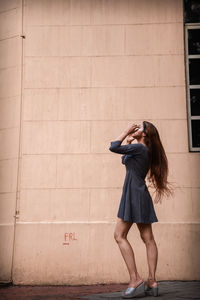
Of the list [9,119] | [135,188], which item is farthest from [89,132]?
[135,188]

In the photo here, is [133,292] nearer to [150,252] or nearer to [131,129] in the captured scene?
[150,252]

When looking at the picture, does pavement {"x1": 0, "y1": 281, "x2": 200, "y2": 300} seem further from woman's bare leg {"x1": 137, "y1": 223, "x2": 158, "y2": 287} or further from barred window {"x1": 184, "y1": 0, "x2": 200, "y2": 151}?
barred window {"x1": 184, "y1": 0, "x2": 200, "y2": 151}

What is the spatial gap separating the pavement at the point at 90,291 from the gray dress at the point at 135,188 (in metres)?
0.87

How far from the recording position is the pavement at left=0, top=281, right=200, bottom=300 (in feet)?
14.0

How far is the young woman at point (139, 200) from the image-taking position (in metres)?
4.14

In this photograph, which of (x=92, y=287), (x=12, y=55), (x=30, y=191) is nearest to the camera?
(x=92, y=287)

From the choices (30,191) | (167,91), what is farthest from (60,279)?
(167,91)

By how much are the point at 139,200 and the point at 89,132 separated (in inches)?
78.8

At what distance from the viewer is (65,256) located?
5.54m

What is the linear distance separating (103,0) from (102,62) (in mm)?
1090

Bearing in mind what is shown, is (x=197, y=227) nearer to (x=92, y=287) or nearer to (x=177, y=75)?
(x=92, y=287)

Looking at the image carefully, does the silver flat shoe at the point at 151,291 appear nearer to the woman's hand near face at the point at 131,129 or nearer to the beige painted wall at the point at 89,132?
the beige painted wall at the point at 89,132

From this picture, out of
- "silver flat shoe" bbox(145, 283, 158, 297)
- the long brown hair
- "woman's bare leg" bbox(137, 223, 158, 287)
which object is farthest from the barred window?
"silver flat shoe" bbox(145, 283, 158, 297)

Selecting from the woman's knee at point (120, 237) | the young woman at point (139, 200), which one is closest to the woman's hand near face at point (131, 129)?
the young woman at point (139, 200)
